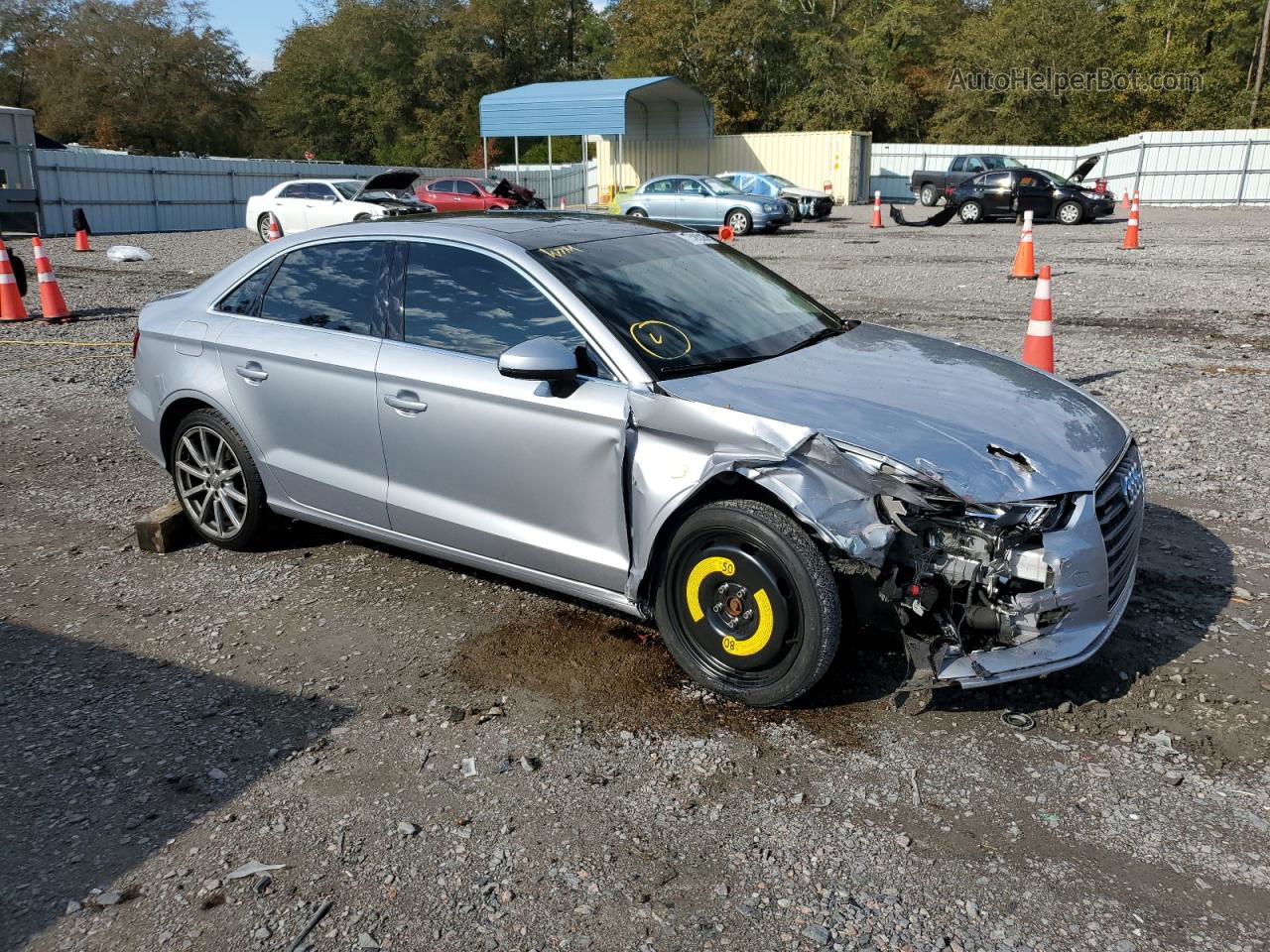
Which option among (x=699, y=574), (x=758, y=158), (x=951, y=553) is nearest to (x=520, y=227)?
(x=699, y=574)

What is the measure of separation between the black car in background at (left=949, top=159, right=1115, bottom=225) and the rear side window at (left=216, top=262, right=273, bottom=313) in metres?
24.5

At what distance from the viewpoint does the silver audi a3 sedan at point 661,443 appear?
335 centimetres

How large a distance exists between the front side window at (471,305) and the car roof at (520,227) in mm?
115

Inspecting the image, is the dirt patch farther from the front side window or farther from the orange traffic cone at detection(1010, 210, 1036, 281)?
the orange traffic cone at detection(1010, 210, 1036, 281)

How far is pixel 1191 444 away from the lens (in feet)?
21.8

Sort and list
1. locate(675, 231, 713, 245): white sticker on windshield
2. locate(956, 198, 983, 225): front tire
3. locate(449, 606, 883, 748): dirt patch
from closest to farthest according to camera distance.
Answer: locate(449, 606, 883, 748): dirt patch
locate(675, 231, 713, 245): white sticker on windshield
locate(956, 198, 983, 225): front tire

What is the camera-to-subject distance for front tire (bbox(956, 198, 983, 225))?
2811 centimetres

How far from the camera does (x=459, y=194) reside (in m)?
29.0

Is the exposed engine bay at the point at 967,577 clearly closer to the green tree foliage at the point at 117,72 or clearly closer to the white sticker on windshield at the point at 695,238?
the white sticker on windshield at the point at 695,238

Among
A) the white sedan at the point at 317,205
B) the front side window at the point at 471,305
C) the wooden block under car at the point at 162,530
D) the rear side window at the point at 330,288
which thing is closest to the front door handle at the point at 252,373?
the rear side window at the point at 330,288

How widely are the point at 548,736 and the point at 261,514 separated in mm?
2321

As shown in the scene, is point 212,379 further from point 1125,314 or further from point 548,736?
point 1125,314

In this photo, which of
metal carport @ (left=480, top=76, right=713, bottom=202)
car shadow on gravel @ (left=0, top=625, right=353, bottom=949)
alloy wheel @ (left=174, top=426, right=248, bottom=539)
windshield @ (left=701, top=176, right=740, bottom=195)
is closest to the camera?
car shadow on gravel @ (left=0, top=625, right=353, bottom=949)

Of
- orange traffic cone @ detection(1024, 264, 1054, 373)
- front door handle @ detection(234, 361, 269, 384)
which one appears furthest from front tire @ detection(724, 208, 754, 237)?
front door handle @ detection(234, 361, 269, 384)
